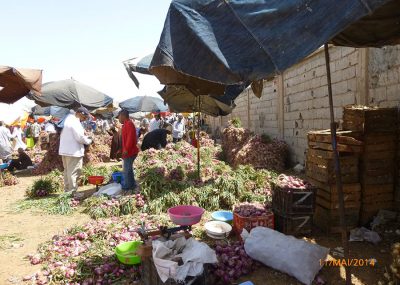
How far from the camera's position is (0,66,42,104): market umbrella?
6.45 metres

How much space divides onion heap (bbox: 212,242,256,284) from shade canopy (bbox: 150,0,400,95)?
231 centimetres

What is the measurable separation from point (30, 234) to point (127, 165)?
256cm

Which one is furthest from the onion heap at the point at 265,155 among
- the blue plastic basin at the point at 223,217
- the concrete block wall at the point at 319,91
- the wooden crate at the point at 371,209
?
the wooden crate at the point at 371,209

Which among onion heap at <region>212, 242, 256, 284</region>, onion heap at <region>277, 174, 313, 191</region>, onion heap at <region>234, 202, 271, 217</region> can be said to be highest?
onion heap at <region>277, 174, 313, 191</region>

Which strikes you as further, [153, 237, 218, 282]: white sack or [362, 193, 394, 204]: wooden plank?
[362, 193, 394, 204]: wooden plank

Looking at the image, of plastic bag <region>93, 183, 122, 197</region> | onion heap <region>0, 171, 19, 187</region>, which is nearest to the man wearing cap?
plastic bag <region>93, 183, 122, 197</region>

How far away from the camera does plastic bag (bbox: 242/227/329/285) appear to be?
137 inches

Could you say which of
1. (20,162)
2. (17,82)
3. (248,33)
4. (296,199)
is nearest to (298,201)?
(296,199)

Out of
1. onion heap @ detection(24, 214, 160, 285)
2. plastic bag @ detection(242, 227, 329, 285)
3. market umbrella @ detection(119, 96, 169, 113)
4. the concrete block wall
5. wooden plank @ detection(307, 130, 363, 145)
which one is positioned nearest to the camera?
plastic bag @ detection(242, 227, 329, 285)

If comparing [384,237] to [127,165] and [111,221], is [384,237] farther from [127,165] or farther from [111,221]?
[127,165]

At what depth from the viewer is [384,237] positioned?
4398 mm

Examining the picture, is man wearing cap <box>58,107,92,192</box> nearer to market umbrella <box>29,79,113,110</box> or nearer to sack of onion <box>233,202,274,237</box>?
market umbrella <box>29,79,113,110</box>

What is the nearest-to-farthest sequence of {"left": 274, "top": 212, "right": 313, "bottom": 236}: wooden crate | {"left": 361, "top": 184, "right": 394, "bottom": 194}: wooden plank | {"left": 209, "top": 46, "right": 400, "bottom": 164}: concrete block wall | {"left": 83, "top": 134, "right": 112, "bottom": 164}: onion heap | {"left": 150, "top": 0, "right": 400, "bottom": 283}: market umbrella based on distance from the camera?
{"left": 150, "top": 0, "right": 400, "bottom": 283}: market umbrella < {"left": 274, "top": 212, "right": 313, "bottom": 236}: wooden crate < {"left": 361, "top": 184, "right": 394, "bottom": 194}: wooden plank < {"left": 209, "top": 46, "right": 400, "bottom": 164}: concrete block wall < {"left": 83, "top": 134, "right": 112, "bottom": 164}: onion heap

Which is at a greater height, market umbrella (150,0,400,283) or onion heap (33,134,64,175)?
market umbrella (150,0,400,283)
